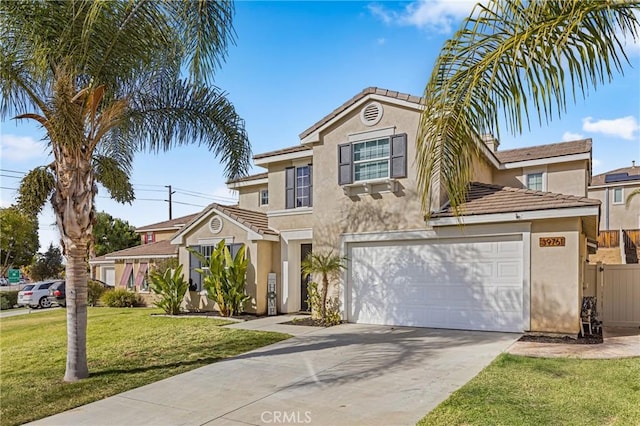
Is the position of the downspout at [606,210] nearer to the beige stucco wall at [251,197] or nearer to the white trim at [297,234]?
the beige stucco wall at [251,197]

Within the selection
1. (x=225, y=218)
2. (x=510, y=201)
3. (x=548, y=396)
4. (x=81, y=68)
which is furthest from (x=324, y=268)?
(x=81, y=68)

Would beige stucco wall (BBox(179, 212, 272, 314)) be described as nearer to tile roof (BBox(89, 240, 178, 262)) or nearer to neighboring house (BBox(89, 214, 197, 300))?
neighboring house (BBox(89, 214, 197, 300))

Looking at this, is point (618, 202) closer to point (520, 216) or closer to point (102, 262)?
point (520, 216)

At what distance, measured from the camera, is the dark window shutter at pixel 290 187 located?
16.7 metres

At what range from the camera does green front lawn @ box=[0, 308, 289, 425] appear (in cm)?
756

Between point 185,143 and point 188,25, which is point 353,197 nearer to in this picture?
point 185,143

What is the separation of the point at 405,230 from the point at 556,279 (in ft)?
13.6

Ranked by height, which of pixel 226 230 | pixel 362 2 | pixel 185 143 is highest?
pixel 362 2

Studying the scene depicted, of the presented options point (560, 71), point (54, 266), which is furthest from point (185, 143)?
point (54, 266)

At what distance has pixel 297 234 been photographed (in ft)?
53.4

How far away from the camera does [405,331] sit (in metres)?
12.5

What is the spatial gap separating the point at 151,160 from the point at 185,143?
139 cm

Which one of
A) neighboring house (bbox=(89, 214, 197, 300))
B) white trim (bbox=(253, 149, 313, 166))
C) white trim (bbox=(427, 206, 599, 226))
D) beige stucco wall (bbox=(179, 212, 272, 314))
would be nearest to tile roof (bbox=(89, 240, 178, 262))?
neighboring house (bbox=(89, 214, 197, 300))

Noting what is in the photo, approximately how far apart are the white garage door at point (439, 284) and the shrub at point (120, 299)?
13.9 m
